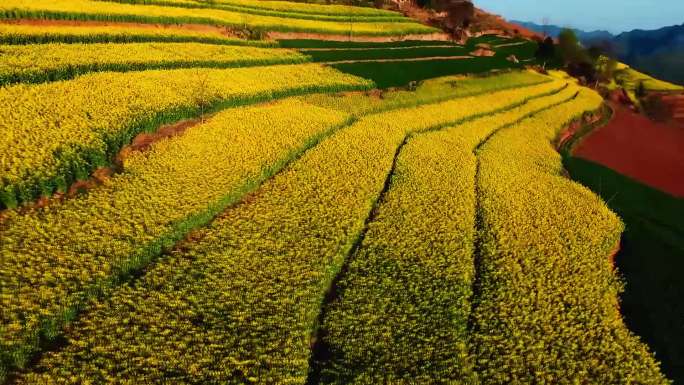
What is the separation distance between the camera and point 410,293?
49.5 ft

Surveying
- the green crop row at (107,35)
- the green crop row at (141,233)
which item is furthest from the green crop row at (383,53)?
the green crop row at (141,233)

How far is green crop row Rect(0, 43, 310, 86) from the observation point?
81.5 ft

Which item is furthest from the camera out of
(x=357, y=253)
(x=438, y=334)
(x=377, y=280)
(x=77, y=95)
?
(x=77, y=95)

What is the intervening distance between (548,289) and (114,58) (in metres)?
28.2

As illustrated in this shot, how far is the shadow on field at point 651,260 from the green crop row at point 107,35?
1260 inches

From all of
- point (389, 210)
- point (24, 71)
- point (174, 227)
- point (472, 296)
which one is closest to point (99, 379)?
point (174, 227)

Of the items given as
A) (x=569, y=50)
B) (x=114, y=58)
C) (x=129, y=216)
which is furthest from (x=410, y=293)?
(x=569, y=50)

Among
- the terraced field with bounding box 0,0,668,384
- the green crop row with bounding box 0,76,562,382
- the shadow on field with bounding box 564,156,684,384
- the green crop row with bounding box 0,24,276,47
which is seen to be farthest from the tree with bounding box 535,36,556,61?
the green crop row with bounding box 0,76,562,382

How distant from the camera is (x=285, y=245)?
16453 millimetres

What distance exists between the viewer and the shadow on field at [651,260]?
16.9m

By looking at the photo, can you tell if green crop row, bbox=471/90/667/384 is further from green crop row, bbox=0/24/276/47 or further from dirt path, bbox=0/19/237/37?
dirt path, bbox=0/19/237/37

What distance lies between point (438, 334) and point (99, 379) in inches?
346

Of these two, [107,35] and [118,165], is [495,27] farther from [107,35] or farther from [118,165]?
[118,165]

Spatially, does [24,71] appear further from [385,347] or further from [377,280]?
[385,347]
